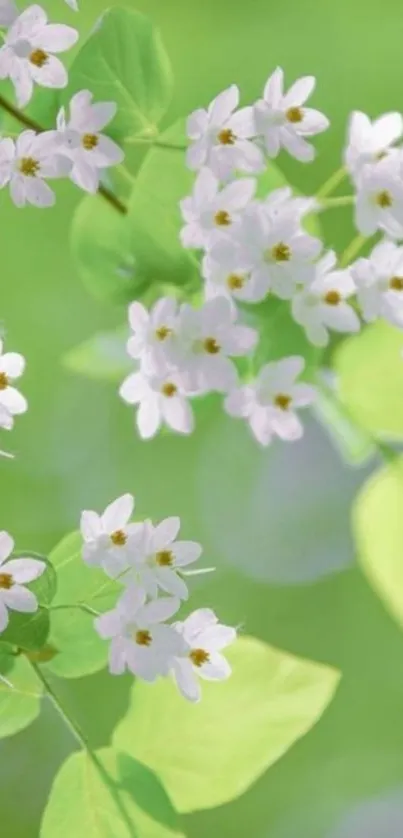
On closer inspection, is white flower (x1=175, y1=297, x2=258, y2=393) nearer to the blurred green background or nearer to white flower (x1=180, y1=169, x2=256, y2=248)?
white flower (x1=180, y1=169, x2=256, y2=248)

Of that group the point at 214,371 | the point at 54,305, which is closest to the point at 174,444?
the point at 54,305

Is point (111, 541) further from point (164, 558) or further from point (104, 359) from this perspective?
point (104, 359)

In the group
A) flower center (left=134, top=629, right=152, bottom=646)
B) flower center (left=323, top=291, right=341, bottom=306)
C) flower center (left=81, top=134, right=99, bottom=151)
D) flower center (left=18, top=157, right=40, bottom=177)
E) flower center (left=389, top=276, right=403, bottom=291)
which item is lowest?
flower center (left=134, top=629, right=152, bottom=646)

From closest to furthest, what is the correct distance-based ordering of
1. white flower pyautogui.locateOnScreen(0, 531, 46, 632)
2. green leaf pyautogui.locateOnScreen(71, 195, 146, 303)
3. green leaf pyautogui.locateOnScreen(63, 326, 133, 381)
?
1. white flower pyautogui.locateOnScreen(0, 531, 46, 632)
2. green leaf pyautogui.locateOnScreen(71, 195, 146, 303)
3. green leaf pyautogui.locateOnScreen(63, 326, 133, 381)

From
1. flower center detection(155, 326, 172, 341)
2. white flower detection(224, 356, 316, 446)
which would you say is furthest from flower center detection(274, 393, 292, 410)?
flower center detection(155, 326, 172, 341)

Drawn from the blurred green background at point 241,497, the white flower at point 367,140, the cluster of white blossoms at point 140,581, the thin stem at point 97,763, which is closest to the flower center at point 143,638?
the cluster of white blossoms at point 140,581

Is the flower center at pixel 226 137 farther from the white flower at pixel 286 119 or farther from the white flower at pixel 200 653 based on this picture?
the white flower at pixel 200 653

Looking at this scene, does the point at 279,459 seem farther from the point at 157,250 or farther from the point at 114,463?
the point at 157,250
